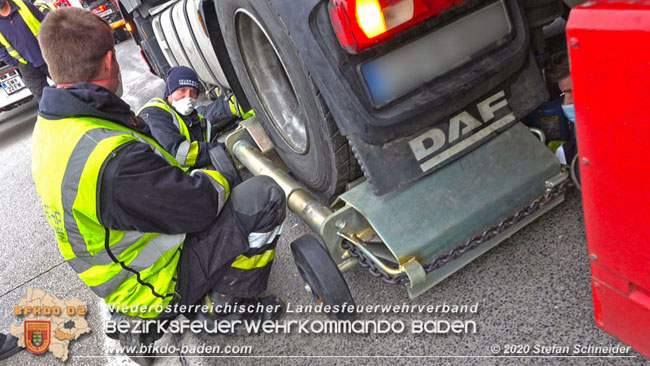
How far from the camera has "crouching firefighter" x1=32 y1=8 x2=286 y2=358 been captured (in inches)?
57.9

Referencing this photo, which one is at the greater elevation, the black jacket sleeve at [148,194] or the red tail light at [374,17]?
the red tail light at [374,17]

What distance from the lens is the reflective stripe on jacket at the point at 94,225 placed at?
1451 millimetres

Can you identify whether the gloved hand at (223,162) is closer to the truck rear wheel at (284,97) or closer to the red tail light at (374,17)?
the truck rear wheel at (284,97)

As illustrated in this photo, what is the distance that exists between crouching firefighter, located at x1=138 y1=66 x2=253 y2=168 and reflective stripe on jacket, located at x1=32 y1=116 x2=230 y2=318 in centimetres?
78

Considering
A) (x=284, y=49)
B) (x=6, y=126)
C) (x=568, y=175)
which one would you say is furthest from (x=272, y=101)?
(x=6, y=126)

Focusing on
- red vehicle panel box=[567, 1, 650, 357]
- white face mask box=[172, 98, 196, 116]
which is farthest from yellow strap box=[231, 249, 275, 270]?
white face mask box=[172, 98, 196, 116]

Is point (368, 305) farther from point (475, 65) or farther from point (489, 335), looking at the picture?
point (475, 65)

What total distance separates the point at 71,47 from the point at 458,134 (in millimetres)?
1457

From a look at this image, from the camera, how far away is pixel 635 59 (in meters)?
0.82

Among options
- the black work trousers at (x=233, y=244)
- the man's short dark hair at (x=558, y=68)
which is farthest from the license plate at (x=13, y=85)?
the man's short dark hair at (x=558, y=68)

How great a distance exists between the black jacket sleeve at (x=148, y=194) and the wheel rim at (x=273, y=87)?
62 centimetres

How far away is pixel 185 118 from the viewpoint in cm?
309

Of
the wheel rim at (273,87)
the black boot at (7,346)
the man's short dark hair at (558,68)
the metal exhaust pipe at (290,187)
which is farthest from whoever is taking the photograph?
the black boot at (7,346)

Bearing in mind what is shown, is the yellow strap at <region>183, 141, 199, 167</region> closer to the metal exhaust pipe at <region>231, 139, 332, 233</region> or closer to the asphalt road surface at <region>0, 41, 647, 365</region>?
the metal exhaust pipe at <region>231, 139, 332, 233</region>
